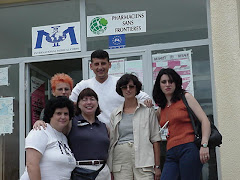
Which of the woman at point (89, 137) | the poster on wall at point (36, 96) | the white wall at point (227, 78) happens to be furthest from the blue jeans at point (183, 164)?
the poster on wall at point (36, 96)

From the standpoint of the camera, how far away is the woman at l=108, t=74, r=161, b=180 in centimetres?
461

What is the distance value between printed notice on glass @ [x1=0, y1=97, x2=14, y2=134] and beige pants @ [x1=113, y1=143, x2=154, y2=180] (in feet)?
10.1

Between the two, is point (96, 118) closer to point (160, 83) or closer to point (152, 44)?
point (160, 83)

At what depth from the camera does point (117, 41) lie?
6.83 meters

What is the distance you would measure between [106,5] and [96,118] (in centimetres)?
282

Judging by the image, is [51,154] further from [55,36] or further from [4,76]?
[4,76]

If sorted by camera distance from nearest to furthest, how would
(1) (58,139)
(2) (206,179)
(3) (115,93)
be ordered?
(1) (58,139)
(3) (115,93)
(2) (206,179)

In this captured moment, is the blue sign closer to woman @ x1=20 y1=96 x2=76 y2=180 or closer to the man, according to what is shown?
the man

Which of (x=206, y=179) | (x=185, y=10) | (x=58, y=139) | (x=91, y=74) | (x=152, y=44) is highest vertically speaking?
(x=185, y=10)

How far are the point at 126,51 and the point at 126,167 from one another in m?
2.53

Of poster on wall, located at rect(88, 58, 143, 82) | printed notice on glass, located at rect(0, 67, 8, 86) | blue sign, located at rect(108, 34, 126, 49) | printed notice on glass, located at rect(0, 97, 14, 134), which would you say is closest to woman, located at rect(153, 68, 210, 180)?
poster on wall, located at rect(88, 58, 143, 82)

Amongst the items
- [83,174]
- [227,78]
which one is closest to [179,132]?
[83,174]

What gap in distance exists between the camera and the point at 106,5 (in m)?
7.02

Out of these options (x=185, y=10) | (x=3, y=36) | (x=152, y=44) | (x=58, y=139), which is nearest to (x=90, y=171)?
(x=58, y=139)
